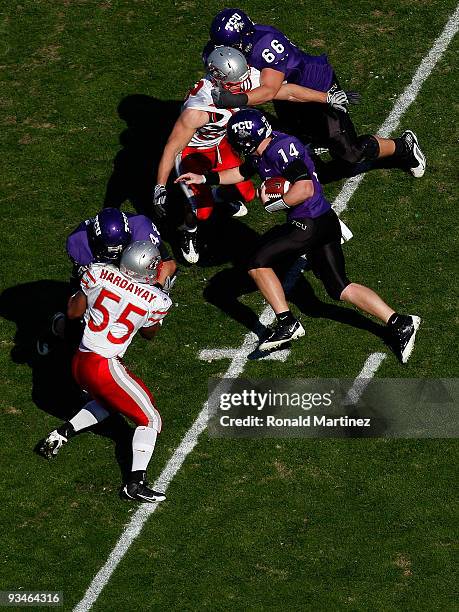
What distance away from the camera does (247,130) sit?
1066 cm

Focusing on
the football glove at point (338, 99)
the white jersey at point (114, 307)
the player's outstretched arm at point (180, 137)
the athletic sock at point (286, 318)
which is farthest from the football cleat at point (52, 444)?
the football glove at point (338, 99)

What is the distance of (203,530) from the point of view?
32.1 ft

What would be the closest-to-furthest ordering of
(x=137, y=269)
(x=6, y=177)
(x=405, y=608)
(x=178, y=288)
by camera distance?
(x=405, y=608), (x=137, y=269), (x=178, y=288), (x=6, y=177)

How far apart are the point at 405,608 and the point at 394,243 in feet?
13.4

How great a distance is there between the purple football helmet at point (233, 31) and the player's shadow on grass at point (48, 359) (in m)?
2.83

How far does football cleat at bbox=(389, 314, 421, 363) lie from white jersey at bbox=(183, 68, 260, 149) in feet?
8.99

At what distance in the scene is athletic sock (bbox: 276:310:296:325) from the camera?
10820 millimetres

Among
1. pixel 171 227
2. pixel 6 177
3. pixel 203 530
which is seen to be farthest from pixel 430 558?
pixel 6 177

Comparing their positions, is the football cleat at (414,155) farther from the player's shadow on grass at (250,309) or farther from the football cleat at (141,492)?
the football cleat at (141,492)

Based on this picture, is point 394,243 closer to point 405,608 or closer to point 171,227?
point 171,227

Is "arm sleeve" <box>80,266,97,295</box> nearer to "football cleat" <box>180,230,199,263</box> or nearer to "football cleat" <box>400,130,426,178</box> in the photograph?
"football cleat" <box>180,230,199,263</box>

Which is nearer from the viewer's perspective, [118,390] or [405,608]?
[405,608]

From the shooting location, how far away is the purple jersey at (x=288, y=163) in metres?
10.8

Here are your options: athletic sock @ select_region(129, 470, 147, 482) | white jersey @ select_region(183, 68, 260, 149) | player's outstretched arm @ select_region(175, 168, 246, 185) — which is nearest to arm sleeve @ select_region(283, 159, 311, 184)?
player's outstretched arm @ select_region(175, 168, 246, 185)
